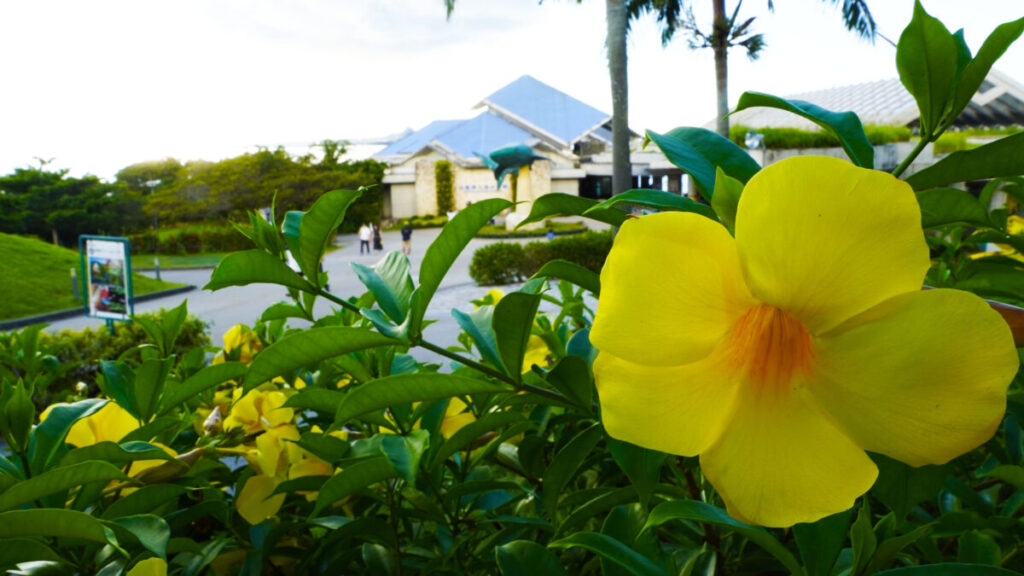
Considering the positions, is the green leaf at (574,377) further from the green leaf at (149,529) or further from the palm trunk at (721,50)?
the palm trunk at (721,50)

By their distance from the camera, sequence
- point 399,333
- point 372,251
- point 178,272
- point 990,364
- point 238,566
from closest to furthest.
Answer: point 990,364, point 399,333, point 238,566, point 178,272, point 372,251

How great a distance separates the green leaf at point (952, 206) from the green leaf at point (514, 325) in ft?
0.70

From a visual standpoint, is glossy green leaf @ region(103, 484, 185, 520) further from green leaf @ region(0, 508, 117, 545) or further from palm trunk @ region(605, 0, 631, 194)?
palm trunk @ region(605, 0, 631, 194)

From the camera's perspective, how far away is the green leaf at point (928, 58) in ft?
1.04

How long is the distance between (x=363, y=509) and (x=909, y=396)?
1.59 ft

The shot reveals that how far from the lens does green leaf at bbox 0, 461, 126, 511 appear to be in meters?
0.38

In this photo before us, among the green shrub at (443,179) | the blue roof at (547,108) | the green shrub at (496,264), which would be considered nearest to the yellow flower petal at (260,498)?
the green shrub at (496,264)

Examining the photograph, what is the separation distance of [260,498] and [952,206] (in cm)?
50

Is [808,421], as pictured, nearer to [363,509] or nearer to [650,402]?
[650,402]

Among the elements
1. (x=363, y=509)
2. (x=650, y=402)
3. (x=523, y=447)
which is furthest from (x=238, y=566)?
(x=650, y=402)

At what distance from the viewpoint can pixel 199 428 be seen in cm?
63

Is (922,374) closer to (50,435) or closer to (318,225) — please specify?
(318,225)

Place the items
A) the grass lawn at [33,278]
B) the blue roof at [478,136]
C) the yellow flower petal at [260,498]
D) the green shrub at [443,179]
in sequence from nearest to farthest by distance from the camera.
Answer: the yellow flower petal at [260,498]
the grass lawn at [33,278]
the green shrub at [443,179]
the blue roof at [478,136]

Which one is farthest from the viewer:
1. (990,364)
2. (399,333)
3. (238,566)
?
(238,566)
